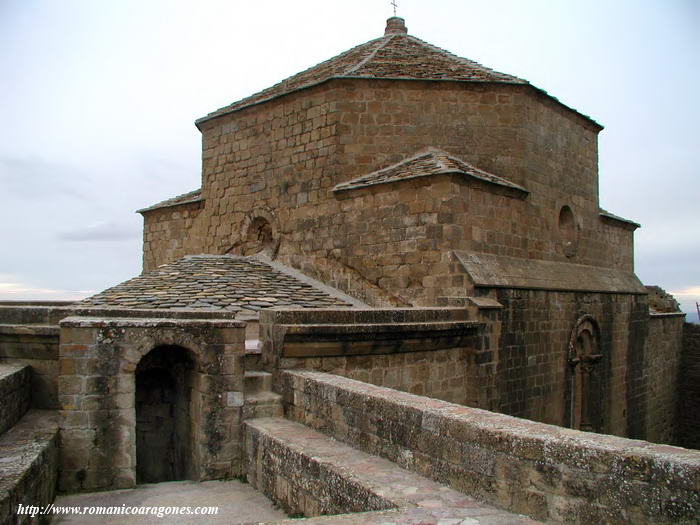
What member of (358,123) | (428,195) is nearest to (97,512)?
(428,195)

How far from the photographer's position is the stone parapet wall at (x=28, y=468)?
13.6 ft

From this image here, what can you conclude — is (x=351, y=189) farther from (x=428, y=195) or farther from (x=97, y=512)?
(x=97, y=512)

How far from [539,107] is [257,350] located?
803 centimetres

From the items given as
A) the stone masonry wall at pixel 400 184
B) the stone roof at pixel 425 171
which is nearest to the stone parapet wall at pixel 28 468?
the stone masonry wall at pixel 400 184

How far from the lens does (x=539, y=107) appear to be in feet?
39.7

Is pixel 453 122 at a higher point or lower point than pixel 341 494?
A: higher

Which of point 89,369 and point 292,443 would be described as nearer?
point 292,443

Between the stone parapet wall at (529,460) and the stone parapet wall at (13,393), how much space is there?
315 cm

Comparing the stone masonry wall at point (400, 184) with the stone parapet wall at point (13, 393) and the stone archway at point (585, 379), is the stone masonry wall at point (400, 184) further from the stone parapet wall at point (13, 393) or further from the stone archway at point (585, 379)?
the stone parapet wall at point (13, 393)

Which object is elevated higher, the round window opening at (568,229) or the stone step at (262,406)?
the round window opening at (568,229)

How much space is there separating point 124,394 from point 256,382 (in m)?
1.30

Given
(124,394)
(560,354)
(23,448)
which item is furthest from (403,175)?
(23,448)

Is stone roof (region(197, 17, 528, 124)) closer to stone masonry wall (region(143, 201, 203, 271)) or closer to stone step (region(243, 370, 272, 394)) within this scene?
stone masonry wall (region(143, 201, 203, 271))

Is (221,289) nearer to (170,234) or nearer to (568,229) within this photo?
(170,234)
